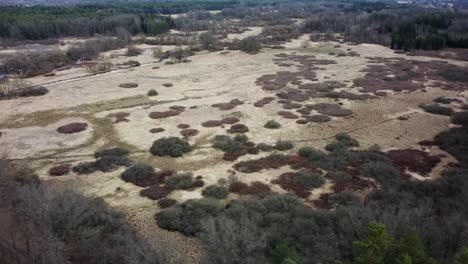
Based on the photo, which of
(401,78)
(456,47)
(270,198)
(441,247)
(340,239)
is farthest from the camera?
(456,47)

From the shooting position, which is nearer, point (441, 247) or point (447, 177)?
point (441, 247)

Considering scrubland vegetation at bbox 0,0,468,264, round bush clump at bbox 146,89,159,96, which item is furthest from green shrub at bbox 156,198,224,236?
A: round bush clump at bbox 146,89,159,96

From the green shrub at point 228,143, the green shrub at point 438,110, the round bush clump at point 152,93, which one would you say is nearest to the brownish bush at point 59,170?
the green shrub at point 228,143

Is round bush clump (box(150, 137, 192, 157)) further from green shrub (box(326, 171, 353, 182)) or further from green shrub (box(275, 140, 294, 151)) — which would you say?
green shrub (box(326, 171, 353, 182))

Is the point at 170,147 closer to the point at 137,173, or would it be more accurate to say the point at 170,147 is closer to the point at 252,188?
the point at 137,173

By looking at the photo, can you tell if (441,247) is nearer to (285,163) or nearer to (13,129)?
(285,163)

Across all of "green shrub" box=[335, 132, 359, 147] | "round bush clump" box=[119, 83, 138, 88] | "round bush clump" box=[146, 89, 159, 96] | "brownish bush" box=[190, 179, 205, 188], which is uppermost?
"round bush clump" box=[119, 83, 138, 88]

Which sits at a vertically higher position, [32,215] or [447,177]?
[32,215]

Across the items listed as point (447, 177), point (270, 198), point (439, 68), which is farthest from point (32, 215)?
point (439, 68)
